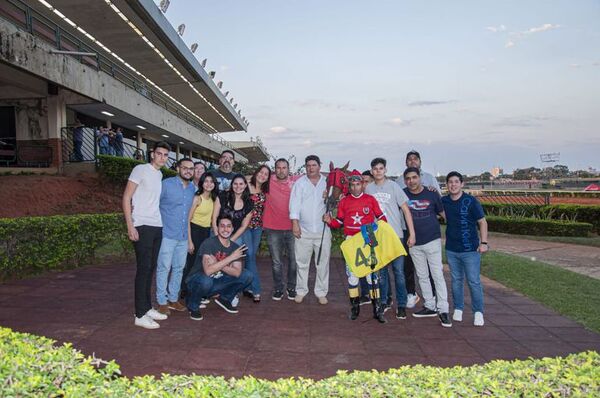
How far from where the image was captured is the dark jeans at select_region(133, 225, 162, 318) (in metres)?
4.33

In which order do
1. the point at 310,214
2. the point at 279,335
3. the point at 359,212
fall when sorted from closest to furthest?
1. the point at 279,335
2. the point at 359,212
3. the point at 310,214

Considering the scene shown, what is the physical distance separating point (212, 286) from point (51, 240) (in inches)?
144

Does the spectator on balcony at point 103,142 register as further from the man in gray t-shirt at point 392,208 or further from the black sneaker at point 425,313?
the black sneaker at point 425,313

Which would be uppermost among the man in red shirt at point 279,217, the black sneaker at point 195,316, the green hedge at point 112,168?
the green hedge at point 112,168

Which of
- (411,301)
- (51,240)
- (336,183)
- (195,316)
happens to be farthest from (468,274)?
(51,240)

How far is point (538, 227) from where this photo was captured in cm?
1678

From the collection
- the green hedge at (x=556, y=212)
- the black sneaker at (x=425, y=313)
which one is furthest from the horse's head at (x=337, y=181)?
the green hedge at (x=556, y=212)

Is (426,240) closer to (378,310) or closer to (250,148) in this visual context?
(378,310)

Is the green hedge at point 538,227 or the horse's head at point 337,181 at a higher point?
the horse's head at point 337,181

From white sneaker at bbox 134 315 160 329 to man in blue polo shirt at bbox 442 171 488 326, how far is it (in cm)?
333

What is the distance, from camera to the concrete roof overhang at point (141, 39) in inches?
636

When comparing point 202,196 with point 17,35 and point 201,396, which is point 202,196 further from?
point 17,35

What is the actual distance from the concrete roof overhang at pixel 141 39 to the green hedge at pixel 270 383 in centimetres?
1679

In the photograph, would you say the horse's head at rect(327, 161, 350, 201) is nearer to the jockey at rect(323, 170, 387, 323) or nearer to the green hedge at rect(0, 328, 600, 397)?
the jockey at rect(323, 170, 387, 323)
